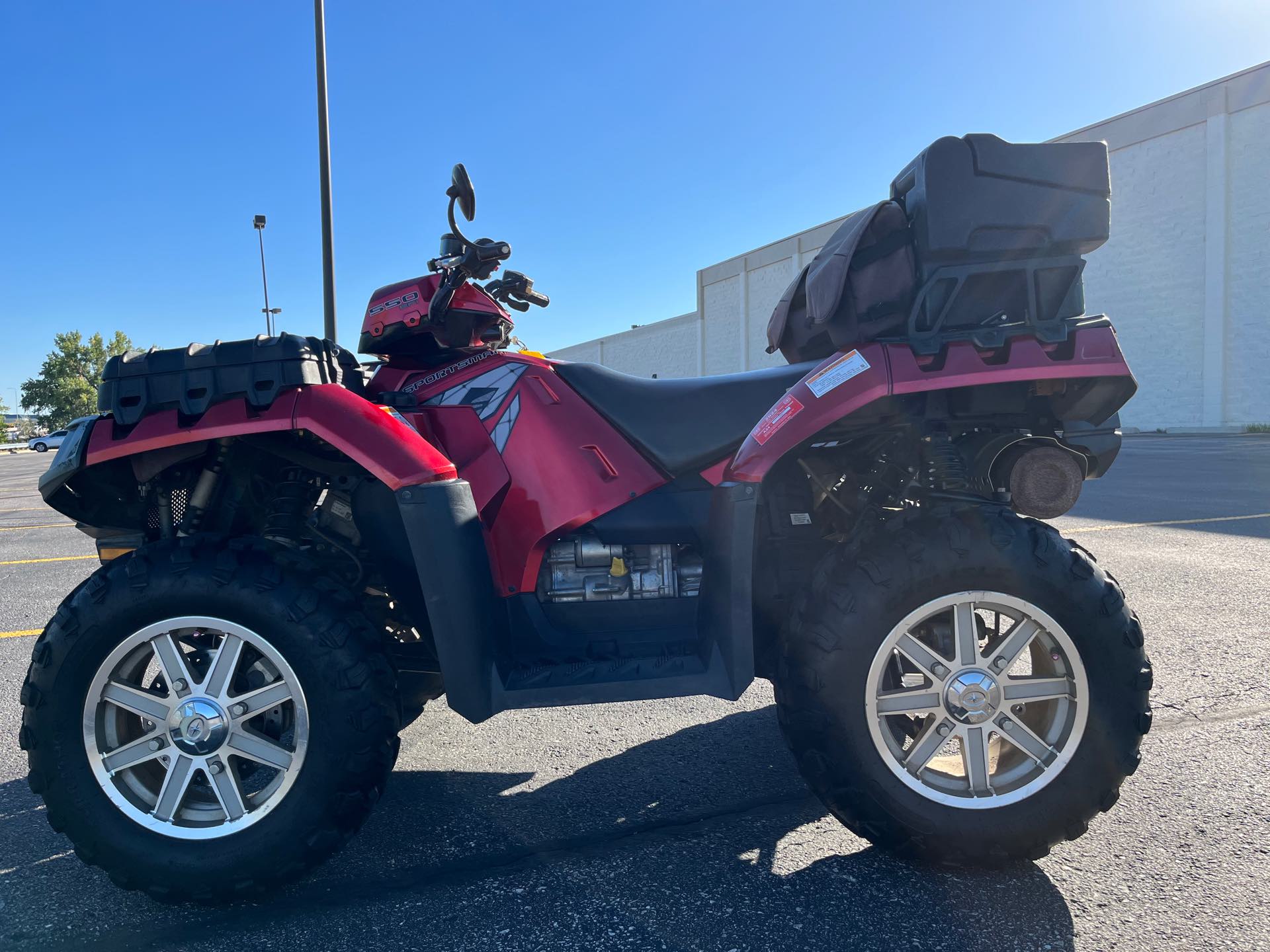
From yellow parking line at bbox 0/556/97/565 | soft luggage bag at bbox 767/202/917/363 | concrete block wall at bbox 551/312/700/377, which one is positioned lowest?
yellow parking line at bbox 0/556/97/565

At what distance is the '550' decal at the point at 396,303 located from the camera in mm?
2789

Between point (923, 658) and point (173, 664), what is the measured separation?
202cm

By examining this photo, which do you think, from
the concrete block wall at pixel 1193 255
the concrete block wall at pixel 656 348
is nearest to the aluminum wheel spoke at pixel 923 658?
the concrete block wall at pixel 1193 255

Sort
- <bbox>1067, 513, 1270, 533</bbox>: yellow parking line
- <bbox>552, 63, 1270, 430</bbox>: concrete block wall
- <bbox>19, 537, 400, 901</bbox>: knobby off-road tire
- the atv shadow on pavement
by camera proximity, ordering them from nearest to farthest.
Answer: the atv shadow on pavement, <bbox>19, 537, 400, 901</bbox>: knobby off-road tire, <bbox>1067, 513, 1270, 533</bbox>: yellow parking line, <bbox>552, 63, 1270, 430</bbox>: concrete block wall

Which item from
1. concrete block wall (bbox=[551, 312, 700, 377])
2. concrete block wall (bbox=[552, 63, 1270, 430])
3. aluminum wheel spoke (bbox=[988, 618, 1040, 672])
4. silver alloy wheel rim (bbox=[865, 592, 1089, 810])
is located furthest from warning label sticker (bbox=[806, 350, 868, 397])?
concrete block wall (bbox=[551, 312, 700, 377])

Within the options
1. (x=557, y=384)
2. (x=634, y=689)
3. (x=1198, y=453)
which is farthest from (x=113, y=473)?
(x=1198, y=453)

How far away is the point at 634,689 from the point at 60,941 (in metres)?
1.55

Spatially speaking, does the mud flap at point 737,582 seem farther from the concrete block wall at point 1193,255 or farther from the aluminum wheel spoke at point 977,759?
the concrete block wall at point 1193,255

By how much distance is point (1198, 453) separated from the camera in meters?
16.3

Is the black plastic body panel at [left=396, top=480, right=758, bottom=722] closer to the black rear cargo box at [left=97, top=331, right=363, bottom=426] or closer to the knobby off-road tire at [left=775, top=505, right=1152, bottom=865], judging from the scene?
the knobby off-road tire at [left=775, top=505, right=1152, bottom=865]

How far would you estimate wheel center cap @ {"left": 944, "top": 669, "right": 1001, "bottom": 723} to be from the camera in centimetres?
214

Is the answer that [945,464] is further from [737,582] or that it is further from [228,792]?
[228,792]

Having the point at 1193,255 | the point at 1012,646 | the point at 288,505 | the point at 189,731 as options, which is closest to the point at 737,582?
the point at 1012,646

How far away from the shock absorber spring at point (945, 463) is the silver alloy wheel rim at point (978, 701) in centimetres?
36
